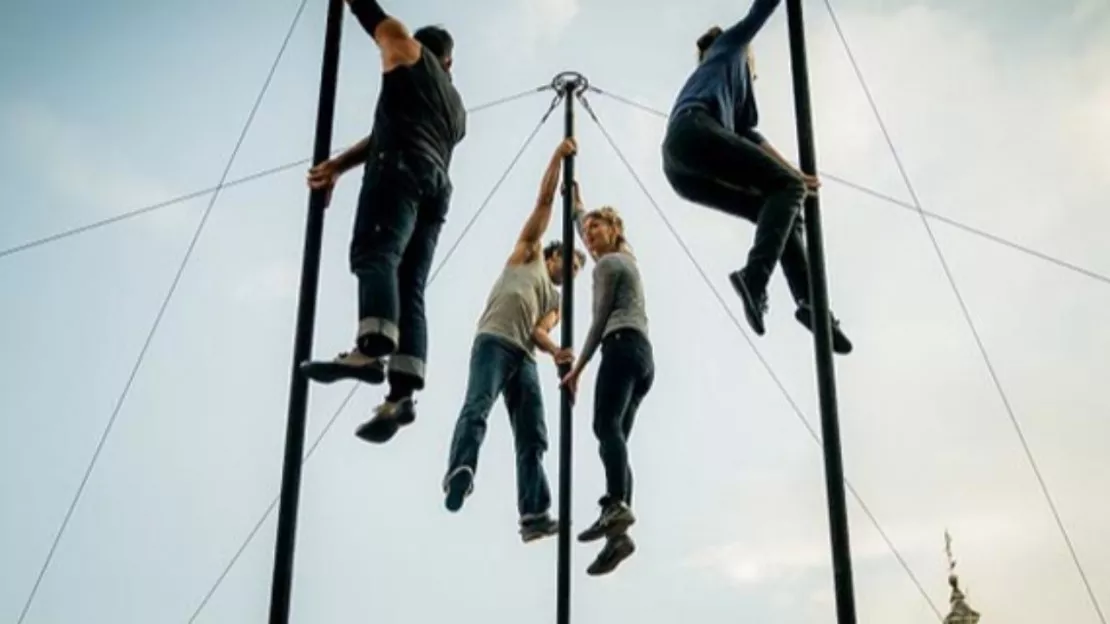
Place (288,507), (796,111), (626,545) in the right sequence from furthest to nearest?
(626,545) → (796,111) → (288,507)

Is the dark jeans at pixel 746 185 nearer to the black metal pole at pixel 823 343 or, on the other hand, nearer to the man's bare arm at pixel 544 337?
the black metal pole at pixel 823 343

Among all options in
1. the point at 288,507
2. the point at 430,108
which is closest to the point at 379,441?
the point at 288,507

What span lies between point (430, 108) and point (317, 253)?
2.31 feet

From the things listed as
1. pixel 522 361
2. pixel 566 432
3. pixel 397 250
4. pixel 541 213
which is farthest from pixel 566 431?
pixel 397 250

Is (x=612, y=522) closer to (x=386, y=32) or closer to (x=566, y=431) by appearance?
(x=566, y=431)

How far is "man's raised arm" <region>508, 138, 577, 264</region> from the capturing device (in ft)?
19.0

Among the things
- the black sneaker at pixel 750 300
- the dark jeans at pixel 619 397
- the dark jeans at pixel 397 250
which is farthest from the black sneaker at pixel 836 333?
the dark jeans at pixel 397 250

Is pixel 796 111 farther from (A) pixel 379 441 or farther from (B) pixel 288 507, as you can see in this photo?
(B) pixel 288 507

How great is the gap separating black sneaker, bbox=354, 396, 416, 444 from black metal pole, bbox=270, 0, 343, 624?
0.94 ft

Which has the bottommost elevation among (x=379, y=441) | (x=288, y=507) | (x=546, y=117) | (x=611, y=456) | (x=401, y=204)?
(x=288, y=507)

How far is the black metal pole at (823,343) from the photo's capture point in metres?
3.14

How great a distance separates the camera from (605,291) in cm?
516

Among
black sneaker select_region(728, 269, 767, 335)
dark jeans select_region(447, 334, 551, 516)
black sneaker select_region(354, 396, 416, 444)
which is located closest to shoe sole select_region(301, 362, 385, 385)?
black sneaker select_region(354, 396, 416, 444)

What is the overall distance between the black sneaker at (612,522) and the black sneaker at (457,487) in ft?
2.01
